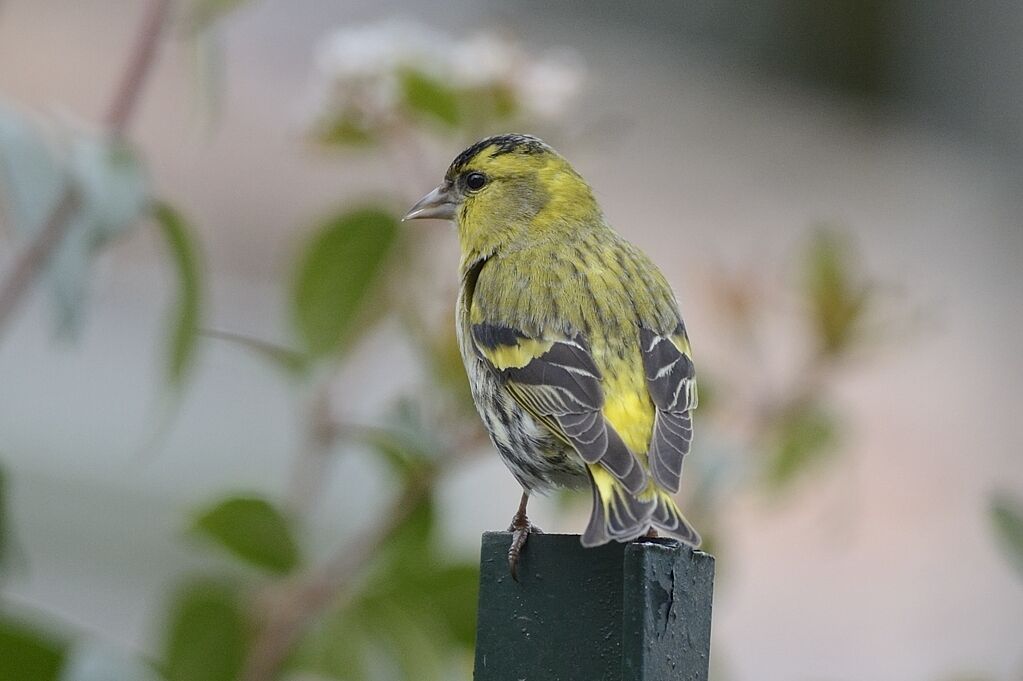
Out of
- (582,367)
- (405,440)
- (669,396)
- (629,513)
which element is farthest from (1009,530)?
(405,440)

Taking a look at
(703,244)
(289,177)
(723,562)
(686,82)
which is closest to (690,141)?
(686,82)

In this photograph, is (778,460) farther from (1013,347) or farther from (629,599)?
(1013,347)

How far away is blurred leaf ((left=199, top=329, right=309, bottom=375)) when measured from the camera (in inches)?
91.6

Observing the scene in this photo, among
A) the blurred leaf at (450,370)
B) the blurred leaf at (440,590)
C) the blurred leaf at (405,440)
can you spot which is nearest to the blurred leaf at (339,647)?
the blurred leaf at (440,590)

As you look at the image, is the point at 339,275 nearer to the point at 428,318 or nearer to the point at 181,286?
the point at 428,318

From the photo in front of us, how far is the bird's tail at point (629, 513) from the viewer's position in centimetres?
182

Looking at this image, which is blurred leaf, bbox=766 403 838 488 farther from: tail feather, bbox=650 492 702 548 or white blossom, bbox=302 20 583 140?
tail feather, bbox=650 492 702 548

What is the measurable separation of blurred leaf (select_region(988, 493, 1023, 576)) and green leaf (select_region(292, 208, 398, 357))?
110 centimetres

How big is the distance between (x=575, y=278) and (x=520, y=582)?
959 mm

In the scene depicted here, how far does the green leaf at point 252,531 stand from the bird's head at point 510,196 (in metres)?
0.75

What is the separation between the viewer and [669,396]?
2328 millimetres

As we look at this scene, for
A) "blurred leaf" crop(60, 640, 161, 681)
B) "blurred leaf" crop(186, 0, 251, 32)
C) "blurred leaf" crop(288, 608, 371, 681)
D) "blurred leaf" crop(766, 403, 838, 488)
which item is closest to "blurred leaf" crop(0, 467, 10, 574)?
"blurred leaf" crop(60, 640, 161, 681)

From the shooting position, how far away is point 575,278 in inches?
102

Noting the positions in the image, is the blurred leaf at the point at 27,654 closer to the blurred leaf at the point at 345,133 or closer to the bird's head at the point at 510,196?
the blurred leaf at the point at 345,133
